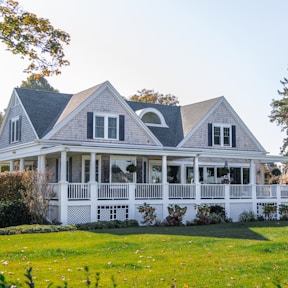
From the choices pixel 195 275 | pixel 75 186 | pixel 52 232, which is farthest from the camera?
pixel 75 186

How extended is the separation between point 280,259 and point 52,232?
884 cm

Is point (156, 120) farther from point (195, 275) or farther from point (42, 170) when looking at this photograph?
point (195, 275)

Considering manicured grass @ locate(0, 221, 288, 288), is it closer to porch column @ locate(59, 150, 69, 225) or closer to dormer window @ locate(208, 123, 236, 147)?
porch column @ locate(59, 150, 69, 225)

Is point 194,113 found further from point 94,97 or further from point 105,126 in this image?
point 94,97

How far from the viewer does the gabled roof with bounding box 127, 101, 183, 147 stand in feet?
89.6

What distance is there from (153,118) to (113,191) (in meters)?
7.89

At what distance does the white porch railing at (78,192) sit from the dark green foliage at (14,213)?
1953 millimetres

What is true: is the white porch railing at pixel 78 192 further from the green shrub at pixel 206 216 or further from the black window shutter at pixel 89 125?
the green shrub at pixel 206 216

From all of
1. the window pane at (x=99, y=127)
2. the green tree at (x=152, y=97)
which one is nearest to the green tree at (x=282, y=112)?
the green tree at (x=152, y=97)

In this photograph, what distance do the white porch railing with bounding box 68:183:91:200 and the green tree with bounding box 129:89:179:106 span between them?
2723cm

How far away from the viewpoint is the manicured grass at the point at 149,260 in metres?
8.67

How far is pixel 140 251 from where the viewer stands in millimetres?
11836

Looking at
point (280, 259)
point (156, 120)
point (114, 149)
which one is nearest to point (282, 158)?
point (156, 120)

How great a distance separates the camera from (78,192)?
20.2 metres
